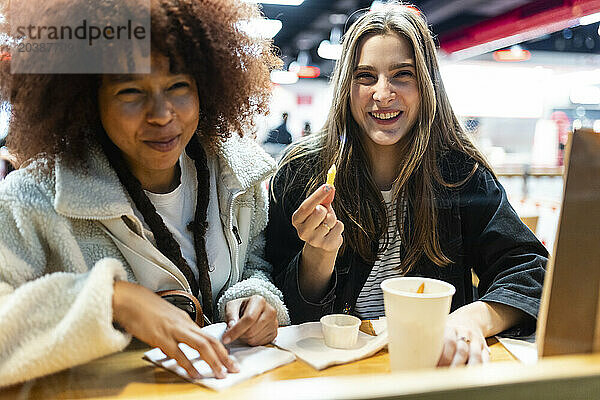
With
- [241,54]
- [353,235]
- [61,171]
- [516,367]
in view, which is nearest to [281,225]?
[353,235]

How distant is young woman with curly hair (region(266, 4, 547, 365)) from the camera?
1168 millimetres

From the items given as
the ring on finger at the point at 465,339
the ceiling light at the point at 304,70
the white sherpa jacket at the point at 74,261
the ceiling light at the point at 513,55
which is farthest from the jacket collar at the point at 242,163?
the ceiling light at the point at 513,55

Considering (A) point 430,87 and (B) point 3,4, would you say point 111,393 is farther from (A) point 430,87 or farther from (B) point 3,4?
(A) point 430,87

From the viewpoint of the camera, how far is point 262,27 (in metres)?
1.07

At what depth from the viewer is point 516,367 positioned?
604mm

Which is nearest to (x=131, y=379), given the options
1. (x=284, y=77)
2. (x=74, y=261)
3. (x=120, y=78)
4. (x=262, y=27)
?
(x=74, y=261)

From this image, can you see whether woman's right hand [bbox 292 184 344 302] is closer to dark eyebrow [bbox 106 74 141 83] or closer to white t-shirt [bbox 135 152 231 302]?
white t-shirt [bbox 135 152 231 302]

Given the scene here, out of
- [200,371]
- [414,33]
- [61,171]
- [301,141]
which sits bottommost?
[200,371]

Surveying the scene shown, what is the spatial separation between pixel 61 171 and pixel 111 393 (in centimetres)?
40

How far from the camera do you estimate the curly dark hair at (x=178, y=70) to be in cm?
80

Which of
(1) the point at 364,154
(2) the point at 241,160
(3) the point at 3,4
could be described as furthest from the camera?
(1) the point at 364,154

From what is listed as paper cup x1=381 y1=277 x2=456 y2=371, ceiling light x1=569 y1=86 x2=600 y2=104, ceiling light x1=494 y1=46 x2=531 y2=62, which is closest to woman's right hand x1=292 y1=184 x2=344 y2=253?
paper cup x1=381 y1=277 x2=456 y2=371

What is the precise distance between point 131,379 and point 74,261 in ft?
0.71

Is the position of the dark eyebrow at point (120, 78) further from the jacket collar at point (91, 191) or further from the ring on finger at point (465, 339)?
the ring on finger at point (465, 339)
